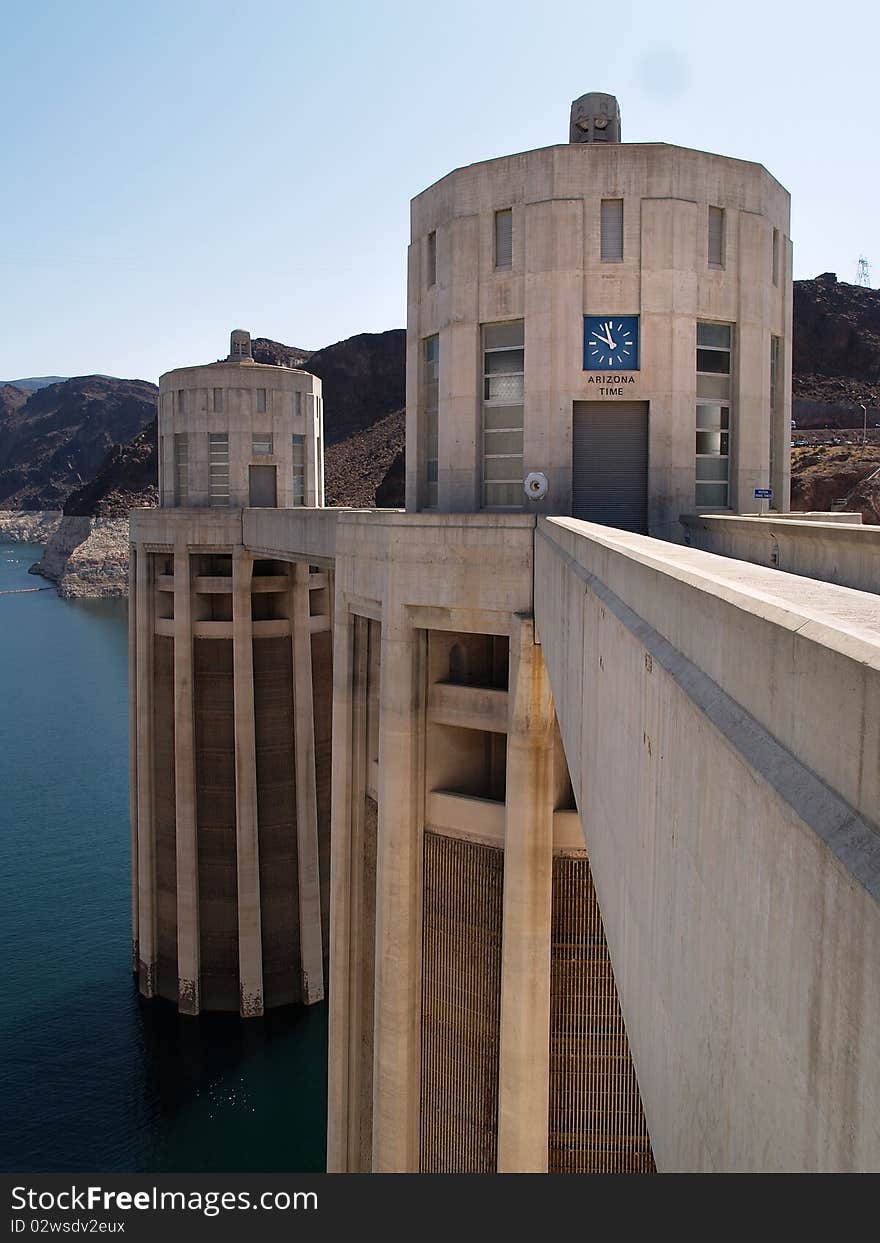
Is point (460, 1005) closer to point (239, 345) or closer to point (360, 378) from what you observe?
point (239, 345)

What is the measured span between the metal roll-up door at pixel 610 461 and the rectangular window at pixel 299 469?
1948cm

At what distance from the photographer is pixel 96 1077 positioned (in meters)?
27.2

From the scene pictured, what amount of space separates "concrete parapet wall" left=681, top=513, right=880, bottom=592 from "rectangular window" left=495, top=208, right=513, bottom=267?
4116mm

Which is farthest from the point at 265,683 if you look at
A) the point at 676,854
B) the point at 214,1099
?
the point at 676,854

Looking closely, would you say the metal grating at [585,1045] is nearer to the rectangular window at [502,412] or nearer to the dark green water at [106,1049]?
the rectangular window at [502,412]

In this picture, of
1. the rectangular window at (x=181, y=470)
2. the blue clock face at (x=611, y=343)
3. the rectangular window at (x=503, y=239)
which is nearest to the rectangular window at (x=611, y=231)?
the blue clock face at (x=611, y=343)

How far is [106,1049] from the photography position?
2847 cm

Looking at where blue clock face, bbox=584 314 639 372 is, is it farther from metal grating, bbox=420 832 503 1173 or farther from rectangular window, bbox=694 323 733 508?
metal grating, bbox=420 832 503 1173

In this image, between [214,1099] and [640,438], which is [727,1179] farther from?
[214,1099]

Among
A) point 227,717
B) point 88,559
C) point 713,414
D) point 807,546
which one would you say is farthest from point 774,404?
point 88,559

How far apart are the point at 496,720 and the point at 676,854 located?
898cm

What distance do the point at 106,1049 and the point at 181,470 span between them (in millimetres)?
16097

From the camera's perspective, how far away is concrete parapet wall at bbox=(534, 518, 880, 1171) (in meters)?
1.85

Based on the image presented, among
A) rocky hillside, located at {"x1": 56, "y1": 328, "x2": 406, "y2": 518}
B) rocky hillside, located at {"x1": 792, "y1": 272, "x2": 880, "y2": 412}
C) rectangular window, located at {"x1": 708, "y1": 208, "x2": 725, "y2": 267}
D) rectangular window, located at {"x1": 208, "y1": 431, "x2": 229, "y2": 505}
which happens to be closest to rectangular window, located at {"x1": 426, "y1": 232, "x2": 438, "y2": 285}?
rectangular window, located at {"x1": 708, "y1": 208, "x2": 725, "y2": 267}
